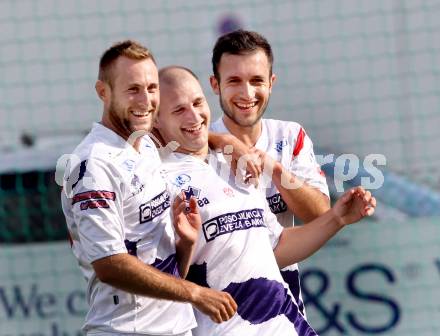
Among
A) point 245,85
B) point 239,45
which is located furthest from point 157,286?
point 239,45

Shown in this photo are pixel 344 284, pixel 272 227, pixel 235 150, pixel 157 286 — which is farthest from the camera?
pixel 344 284

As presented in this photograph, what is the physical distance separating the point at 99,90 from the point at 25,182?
308cm

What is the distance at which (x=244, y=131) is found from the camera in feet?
14.8

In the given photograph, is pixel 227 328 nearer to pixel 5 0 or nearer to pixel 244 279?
pixel 244 279

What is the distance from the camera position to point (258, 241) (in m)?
4.12

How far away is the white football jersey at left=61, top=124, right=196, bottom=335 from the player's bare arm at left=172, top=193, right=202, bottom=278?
1.2 inches

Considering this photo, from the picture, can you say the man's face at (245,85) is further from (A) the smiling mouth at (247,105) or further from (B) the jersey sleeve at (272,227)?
(B) the jersey sleeve at (272,227)

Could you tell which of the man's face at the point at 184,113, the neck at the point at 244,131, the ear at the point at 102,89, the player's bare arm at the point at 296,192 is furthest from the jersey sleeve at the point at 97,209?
the neck at the point at 244,131

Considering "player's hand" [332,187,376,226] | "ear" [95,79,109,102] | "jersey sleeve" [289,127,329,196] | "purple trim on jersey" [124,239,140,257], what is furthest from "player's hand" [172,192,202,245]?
"jersey sleeve" [289,127,329,196]

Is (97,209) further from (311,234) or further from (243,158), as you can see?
(311,234)

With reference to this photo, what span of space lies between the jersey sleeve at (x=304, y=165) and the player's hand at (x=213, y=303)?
89 cm

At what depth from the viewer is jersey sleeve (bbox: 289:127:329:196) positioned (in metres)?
4.56

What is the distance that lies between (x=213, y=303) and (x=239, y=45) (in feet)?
3.52

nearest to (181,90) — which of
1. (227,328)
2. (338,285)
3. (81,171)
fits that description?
(81,171)
